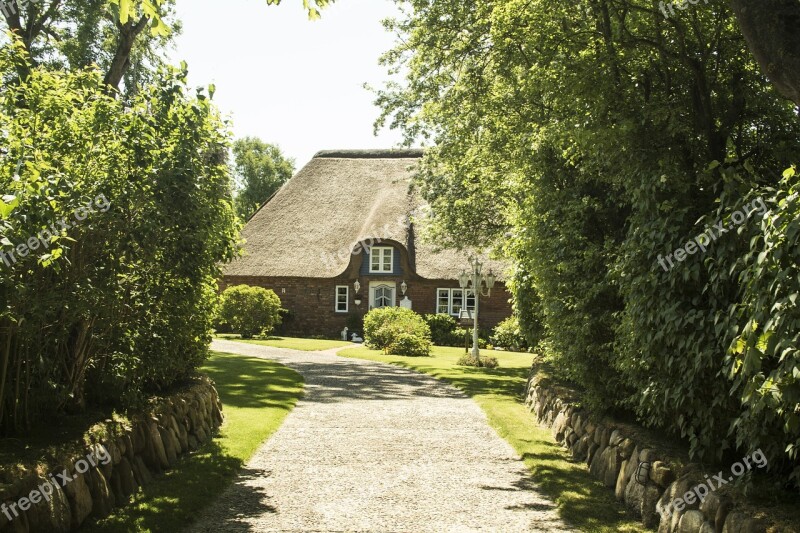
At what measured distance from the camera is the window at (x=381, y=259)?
1439 inches

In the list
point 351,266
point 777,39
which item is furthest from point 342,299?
point 777,39

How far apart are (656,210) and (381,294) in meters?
30.0

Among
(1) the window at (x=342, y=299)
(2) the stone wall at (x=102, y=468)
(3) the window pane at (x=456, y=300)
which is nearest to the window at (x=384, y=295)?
(1) the window at (x=342, y=299)

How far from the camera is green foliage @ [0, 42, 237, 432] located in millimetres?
6176

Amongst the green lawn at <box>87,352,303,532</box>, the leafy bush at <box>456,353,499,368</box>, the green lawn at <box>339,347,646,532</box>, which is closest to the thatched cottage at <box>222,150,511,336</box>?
the leafy bush at <box>456,353,499,368</box>

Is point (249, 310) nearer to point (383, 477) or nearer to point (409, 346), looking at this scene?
point (409, 346)

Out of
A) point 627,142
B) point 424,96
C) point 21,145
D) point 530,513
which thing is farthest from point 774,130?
point 424,96

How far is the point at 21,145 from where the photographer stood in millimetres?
6230

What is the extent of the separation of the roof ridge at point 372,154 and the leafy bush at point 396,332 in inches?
625

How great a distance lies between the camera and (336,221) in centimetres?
3919

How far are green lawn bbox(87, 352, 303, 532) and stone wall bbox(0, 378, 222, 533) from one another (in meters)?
0.18

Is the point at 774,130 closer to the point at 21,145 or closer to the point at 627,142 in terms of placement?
the point at 627,142

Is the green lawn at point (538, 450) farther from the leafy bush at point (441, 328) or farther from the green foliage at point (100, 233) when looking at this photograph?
the leafy bush at point (441, 328)

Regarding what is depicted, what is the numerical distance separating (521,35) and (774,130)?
148 inches
